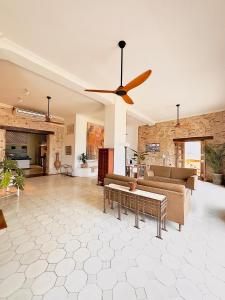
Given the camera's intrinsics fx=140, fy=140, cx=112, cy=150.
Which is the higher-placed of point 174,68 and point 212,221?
point 174,68

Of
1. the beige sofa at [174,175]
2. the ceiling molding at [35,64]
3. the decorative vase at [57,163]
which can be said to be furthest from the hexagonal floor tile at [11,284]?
the decorative vase at [57,163]

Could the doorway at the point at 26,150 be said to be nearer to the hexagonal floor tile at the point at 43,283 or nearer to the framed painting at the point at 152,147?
the framed painting at the point at 152,147

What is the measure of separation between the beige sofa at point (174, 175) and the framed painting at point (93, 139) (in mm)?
3828

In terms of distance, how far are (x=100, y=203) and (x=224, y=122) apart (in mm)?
6836

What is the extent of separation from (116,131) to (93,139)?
10.8 feet

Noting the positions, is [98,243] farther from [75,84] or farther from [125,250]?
[75,84]

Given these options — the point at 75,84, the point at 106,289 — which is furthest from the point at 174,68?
the point at 106,289

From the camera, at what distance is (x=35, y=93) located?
4840 millimetres

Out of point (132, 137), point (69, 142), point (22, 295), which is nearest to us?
point (22, 295)

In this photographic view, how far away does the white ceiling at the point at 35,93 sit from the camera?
367cm

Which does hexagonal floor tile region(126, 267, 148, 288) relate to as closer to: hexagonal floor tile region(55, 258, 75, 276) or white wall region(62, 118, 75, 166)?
hexagonal floor tile region(55, 258, 75, 276)

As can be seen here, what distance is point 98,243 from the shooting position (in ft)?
6.84

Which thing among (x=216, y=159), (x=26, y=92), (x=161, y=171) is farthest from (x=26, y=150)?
(x=216, y=159)

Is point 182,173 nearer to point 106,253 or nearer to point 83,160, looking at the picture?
point 106,253
